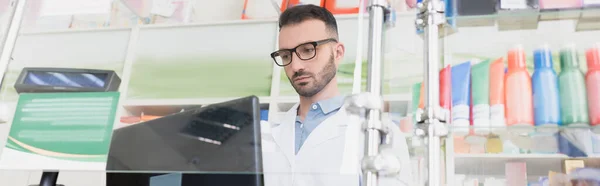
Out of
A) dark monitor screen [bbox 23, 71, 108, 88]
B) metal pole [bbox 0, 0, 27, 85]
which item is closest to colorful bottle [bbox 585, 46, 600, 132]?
dark monitor screen [bbox 23, 71, 108, 88]

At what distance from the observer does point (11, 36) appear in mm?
1068

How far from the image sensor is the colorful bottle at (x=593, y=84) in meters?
0.89

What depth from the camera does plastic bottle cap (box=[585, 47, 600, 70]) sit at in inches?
38.6

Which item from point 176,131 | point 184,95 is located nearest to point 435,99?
point 176,131

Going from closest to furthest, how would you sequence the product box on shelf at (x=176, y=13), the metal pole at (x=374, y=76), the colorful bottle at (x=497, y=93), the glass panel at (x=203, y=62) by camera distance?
the metal pole at (x=374, y=76) → the colorful bottle at (x=497, y=93) → the glass panel at (x=203, y=62) → the product box on shelf at (x=176, y=13)

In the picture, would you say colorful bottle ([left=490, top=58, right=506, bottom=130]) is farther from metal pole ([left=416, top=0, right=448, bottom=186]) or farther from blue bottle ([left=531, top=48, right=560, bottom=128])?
metal pole ([left=416, top=0, right=448, bottom=186])

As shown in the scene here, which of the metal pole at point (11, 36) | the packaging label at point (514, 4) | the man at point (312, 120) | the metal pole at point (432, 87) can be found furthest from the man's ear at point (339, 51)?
the metal pole at point (11, 36)

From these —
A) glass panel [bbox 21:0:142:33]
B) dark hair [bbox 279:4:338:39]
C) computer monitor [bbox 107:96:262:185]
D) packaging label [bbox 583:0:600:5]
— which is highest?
glass panel [bbox 21:0:142:33]

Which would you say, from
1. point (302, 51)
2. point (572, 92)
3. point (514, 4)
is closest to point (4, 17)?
point (302, 51)

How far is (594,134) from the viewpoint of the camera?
0.93 m

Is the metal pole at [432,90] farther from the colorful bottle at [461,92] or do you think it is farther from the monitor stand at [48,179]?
the monitor stand at [48,179]

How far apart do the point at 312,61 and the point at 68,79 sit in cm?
60

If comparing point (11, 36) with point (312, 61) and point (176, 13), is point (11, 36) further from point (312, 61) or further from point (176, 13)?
point (312, 61)

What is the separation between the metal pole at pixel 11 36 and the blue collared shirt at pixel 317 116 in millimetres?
618
